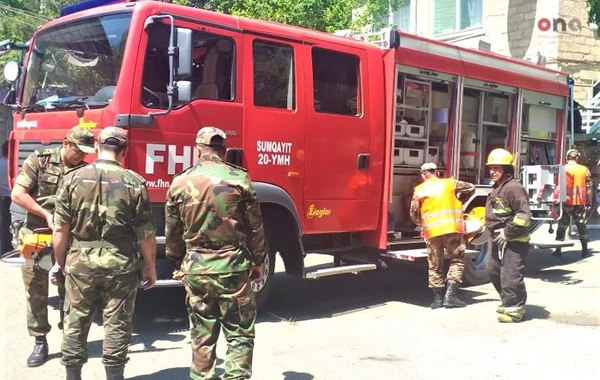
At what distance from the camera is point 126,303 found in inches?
155

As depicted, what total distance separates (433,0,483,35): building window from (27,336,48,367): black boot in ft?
46.2

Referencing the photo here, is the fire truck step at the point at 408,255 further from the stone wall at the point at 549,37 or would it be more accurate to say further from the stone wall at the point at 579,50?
the stone wall at the point at 579,50

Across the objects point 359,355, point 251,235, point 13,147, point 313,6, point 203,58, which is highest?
point 313,6

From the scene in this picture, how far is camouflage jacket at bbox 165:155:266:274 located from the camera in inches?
146

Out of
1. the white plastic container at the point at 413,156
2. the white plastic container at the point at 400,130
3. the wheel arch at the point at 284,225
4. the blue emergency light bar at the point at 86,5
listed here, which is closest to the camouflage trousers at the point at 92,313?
the wheel arch at the point at 284,225

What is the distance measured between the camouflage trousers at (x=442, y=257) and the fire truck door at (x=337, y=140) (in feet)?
2.46

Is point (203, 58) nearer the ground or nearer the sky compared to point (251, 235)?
nearer the sky

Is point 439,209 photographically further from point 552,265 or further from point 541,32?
point 541,32

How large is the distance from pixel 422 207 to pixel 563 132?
13.2 ft

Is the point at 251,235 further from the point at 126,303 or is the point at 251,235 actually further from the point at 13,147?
the point at 13,147

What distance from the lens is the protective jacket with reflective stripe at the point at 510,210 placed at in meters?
6.07

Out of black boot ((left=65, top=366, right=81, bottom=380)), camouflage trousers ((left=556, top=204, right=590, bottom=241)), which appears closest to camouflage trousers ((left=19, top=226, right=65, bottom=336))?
black boot ((left=65, top=366, right=81, bottom=380))

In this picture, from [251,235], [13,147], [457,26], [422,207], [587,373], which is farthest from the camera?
[457,26]

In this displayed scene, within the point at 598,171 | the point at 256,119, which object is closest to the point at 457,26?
the point at 598,171
